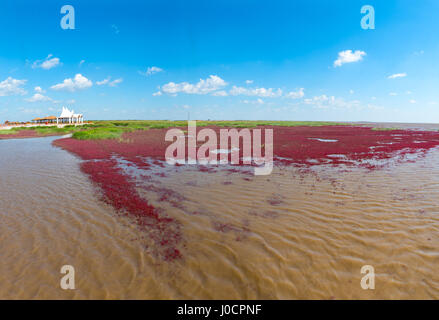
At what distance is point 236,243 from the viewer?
5.86m

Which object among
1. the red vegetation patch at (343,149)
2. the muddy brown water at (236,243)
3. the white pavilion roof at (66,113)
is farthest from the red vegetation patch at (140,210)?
the white pavilion roof at (66,113)

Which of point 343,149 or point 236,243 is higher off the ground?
point 343,149

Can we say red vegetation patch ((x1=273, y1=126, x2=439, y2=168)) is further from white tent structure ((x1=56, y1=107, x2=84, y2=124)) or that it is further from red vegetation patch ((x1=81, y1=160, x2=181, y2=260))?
white tent structure ((x1=56, y1=107, x2=84, y2=124))

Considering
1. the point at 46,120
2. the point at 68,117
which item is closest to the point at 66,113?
the point at 68,117

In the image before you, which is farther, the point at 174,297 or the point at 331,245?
the point at 331,245

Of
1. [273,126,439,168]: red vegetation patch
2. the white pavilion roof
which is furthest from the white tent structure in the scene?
[273,126,439,168]: red vegetation patch

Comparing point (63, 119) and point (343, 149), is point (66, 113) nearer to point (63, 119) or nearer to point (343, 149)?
point (63, 119)

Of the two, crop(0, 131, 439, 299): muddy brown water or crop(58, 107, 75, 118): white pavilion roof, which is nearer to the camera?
crop(0, 131, 439, 299): muddy brown water

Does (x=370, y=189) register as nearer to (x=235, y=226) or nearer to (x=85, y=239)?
(x=235, y=226)

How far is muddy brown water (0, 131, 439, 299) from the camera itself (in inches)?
169

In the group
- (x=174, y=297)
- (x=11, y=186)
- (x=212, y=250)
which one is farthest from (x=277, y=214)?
(x=11, y=186)

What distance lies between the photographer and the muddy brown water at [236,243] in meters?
4.29

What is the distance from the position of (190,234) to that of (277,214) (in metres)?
3.33
